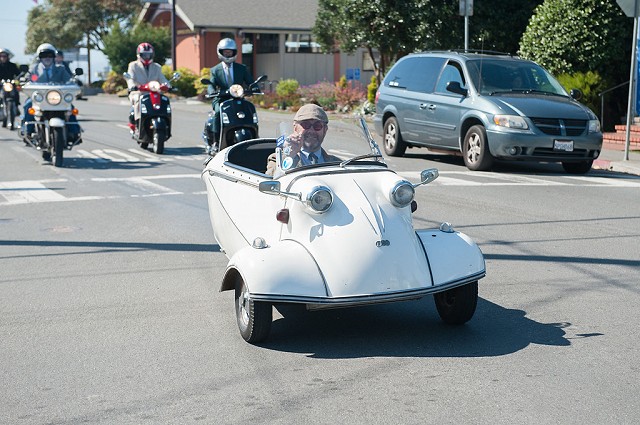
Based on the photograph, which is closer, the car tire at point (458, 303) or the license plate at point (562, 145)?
the car tire at point (458, 303)

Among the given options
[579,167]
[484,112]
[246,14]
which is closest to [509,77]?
[484,112]

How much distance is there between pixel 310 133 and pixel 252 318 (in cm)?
161

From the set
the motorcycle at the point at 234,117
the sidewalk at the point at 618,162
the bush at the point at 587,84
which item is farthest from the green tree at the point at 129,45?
the motorcycle at the point at 234,117

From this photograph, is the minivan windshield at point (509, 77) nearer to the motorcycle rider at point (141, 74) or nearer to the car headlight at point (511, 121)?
the car headlight at point (511, 121)

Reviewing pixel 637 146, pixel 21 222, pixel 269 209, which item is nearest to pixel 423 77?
pixel 637 146

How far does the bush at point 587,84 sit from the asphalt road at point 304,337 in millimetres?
11274

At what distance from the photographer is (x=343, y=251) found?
20.5 ft

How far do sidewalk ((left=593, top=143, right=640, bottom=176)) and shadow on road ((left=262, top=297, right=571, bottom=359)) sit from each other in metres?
10.4

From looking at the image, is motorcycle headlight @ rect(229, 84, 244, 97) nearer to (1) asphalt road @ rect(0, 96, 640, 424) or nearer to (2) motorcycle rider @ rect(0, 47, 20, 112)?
(1) asphalt road @ rect(0, 96, 640, 424)

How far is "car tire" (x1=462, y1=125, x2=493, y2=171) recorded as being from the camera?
1612cm

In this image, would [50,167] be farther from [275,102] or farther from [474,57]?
[275,102]

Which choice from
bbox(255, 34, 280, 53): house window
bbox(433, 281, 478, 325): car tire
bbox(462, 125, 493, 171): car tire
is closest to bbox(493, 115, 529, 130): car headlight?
bbox(462, 125, 493, 171): car tire

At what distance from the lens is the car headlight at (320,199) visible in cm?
640

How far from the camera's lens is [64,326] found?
6.96 m
